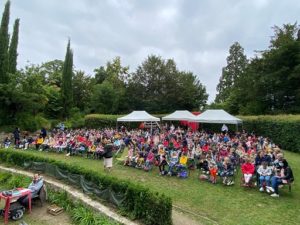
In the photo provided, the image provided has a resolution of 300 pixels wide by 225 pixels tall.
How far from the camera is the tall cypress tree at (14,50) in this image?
28422mm

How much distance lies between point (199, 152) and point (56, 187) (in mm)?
7174

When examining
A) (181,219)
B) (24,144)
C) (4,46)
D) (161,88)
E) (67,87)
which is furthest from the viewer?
(161,88)

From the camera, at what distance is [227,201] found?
912 centimetres

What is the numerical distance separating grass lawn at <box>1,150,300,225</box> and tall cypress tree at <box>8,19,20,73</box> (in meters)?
22.2

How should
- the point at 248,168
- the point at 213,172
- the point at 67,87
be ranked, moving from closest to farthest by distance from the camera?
the point at 248,168 < the point at 213,172 < the point at 67,87

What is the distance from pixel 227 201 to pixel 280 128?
541 inches

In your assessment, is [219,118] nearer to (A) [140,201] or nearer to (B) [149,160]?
(B) [149,160]

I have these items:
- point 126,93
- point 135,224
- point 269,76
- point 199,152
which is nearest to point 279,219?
point 135,224

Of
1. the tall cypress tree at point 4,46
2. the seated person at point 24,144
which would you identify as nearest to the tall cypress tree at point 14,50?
the tall cypress tree at point 4,46

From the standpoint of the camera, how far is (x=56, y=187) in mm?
11844

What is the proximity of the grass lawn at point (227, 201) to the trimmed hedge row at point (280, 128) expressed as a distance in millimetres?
7419

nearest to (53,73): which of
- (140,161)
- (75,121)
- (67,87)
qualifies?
(67,87)

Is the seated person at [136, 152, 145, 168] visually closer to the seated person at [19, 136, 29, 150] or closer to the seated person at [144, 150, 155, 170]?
the seated person at [144, 150, 155, 170]

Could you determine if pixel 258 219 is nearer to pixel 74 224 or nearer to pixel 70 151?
pixel 74 224
